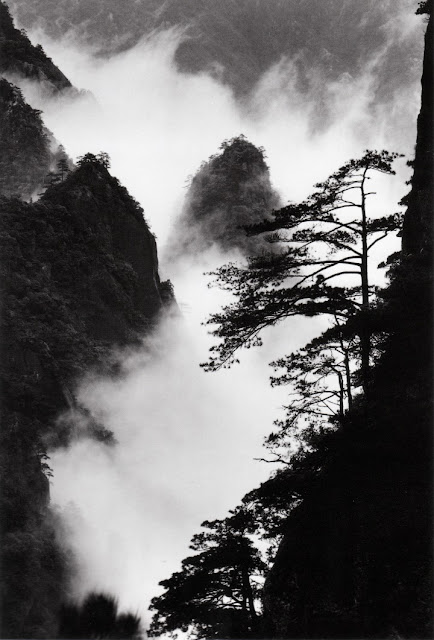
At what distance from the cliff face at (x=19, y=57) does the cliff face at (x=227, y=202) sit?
26.8 meters

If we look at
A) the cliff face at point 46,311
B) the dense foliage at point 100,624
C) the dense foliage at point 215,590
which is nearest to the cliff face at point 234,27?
the cliff face at point 46,311

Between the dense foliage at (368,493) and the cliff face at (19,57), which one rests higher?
the cliff face at (19,57)

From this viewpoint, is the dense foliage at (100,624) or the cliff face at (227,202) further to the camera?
the cliff face at (227,202)

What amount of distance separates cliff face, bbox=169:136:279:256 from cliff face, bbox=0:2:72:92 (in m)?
26.8

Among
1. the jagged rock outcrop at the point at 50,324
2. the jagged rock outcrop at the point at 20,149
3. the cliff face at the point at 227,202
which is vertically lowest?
the jagged rock outcrop at the point at 50,324

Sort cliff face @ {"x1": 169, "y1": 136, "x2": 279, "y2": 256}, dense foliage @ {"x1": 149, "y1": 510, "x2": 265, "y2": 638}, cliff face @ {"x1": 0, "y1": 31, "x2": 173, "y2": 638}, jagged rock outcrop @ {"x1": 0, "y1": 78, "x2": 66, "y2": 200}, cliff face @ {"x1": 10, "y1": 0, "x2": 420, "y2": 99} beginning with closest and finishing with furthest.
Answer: dense foliage @ {"x1": 149, "y1": 510, "x2": 265, "y2": 638}, cliff face @ {"x1": 0, "y1": 31, "x2": 173, "y2": 638}, jagged rock outcrop @ {"x1": 0, "y1": 78, "x2": 66, "y2": 200}, cliff face @ {"x1": 169, "y1": 136, "x2": 279, "y2": 256}, cliff face @ {"x1": 10, "y1": 0, "x2": 420, "y2": 99}

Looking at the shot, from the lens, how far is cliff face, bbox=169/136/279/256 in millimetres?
96562

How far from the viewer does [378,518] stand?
11.0 meters

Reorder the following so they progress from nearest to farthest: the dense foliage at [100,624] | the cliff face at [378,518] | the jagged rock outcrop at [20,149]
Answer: the cliff face at [378,518]
the dense foliage at [100,624]
the jagged rock outcrop at [20,149]

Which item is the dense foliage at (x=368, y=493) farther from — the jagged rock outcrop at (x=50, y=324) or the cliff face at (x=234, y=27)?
the cliff face at (x=234, y=27)

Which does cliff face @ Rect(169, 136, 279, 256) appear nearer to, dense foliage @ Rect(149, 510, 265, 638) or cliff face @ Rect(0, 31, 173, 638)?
cliff face @ Rect(0, 31, 173, 638)

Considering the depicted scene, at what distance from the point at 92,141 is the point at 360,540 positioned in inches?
4232

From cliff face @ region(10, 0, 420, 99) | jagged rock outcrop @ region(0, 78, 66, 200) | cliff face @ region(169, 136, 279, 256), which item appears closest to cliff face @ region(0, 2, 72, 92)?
jagged rock outcrop @ region(0, 78, 66, 200)

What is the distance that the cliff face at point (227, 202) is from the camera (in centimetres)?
9656
